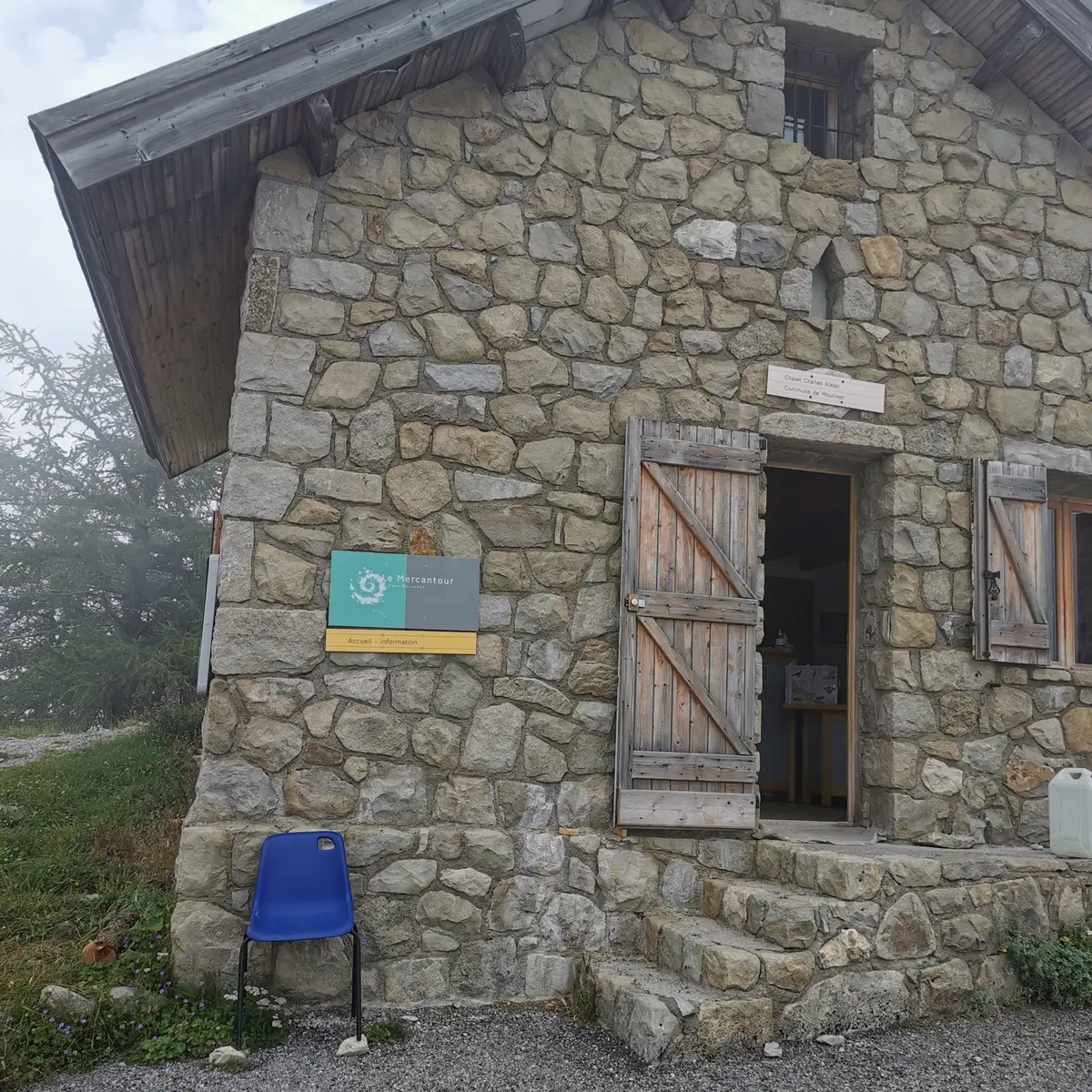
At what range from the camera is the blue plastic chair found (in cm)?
402

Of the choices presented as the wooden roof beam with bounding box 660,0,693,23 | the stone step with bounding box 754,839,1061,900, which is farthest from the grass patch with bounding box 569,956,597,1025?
the wooden roof beam with bounding box 660,0,693,23

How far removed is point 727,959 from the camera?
13.5 ft

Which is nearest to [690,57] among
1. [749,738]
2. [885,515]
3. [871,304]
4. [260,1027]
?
[871,304]

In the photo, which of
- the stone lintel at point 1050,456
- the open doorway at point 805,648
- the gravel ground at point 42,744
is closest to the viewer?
the stone lintel at point 1050,456

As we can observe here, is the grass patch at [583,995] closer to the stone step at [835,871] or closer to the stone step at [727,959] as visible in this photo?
the stone step at [727,959]

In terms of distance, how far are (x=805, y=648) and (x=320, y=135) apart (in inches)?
247

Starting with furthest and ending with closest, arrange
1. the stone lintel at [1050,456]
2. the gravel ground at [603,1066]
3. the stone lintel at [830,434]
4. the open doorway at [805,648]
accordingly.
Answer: the open doorway at [805,648], the stone lintel at [1050,456], the stone lintel at [830,434], the gravel ground at [603,1066]

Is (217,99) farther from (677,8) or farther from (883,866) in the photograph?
(883,866)

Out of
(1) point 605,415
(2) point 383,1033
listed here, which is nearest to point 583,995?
(2) point 383,1033

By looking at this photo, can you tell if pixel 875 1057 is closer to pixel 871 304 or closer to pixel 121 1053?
pixel 121 1053

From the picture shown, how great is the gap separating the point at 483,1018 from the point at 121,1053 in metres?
1.48

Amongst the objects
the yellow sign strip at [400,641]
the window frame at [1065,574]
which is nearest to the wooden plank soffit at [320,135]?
the yellow sign strip at [400,641]

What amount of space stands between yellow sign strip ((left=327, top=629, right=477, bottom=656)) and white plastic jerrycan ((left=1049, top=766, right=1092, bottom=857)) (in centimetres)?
312

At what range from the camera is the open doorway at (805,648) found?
7.42 meters
